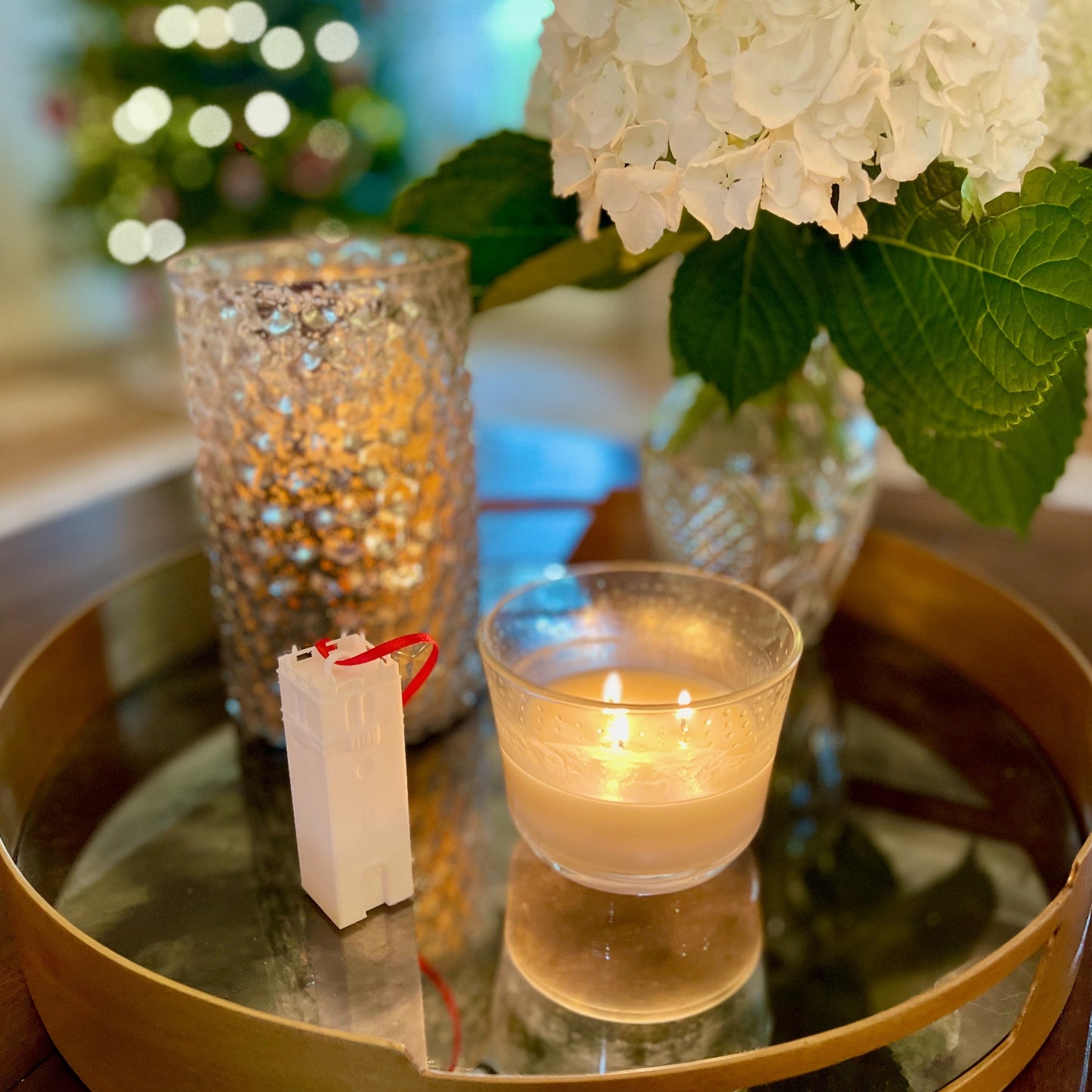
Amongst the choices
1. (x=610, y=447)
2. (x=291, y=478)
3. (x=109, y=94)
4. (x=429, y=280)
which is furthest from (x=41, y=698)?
(x=109, y=94)

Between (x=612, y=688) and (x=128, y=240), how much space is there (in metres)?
1.68

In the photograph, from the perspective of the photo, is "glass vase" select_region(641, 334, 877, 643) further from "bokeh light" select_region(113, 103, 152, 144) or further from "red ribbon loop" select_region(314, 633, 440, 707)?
"bokeh light" select_region(113, 103, 152, 144)

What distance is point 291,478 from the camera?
0.52 meters

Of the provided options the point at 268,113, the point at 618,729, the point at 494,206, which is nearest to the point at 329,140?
the point at 268,113

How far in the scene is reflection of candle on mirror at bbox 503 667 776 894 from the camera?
41cm

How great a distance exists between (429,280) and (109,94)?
1.55m

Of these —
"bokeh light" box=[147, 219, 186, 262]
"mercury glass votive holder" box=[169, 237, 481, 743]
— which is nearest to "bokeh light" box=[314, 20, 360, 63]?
"bokeh light" box=[147, 219, 186, 262]

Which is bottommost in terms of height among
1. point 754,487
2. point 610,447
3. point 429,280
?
point 610,447

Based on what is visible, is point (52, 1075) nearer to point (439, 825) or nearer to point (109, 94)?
point (439, 825)

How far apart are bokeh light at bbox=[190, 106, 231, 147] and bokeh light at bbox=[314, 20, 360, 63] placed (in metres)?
0.20

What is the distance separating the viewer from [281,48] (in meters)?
1.75

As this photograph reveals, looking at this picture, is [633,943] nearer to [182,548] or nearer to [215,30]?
[182,548]

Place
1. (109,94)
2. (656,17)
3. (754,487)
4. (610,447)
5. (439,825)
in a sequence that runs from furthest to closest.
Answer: (109,94)
(610,447)
(754,487)
(439,825)
(656,17)

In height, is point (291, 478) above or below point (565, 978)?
above
